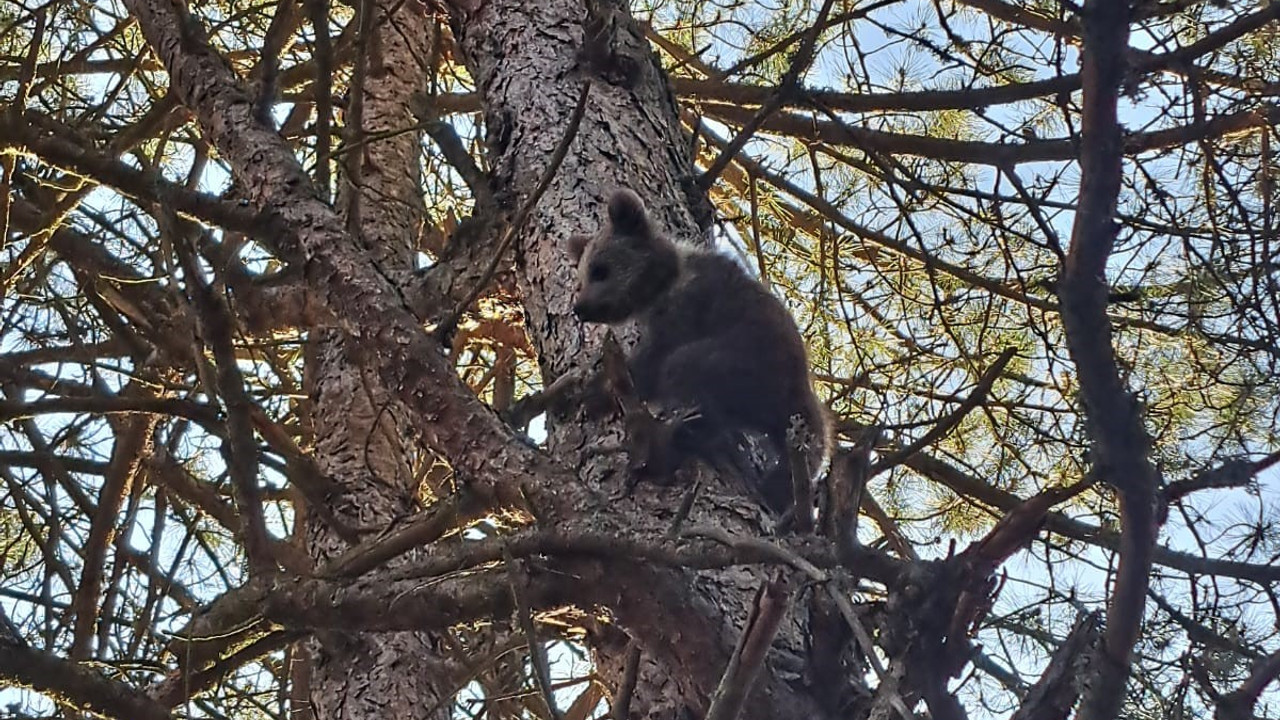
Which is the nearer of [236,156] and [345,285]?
[345,285]

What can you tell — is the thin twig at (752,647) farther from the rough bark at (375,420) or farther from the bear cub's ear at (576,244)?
the bear cub's ear at (576,244)

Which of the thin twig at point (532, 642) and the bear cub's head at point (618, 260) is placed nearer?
the thin twig at point (532, 642)

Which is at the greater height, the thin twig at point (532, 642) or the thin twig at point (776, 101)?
the thin twig at point (776, 101)

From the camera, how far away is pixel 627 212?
3.21m

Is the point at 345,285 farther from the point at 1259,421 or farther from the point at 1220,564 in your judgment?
the point at 1259,421

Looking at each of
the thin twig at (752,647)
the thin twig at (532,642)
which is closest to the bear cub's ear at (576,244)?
the thin twig at (532,642)

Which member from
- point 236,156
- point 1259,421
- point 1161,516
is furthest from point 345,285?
point 1259,421

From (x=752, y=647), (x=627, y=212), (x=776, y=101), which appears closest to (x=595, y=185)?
(x=627, y=212)

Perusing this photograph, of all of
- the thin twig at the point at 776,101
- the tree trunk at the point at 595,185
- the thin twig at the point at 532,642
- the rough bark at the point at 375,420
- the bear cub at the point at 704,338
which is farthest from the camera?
the rough bark at the point at 375,420

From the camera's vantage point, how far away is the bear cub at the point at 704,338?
3.14m

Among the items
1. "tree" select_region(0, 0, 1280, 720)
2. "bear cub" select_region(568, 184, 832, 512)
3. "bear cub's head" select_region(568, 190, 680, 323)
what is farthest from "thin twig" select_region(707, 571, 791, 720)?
"bear cub's head" select_region(568, 190, 680, 323)

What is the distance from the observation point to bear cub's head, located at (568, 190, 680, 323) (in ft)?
10.4

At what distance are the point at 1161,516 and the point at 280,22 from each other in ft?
7.80

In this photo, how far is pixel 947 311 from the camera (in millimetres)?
4969
